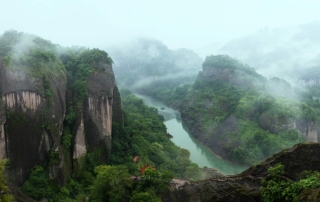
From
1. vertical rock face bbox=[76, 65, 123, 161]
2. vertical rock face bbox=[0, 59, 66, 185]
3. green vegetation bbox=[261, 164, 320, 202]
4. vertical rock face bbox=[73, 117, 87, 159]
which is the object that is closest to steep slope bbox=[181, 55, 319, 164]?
vertical rock face bbox=[76, 65, 123, 161]

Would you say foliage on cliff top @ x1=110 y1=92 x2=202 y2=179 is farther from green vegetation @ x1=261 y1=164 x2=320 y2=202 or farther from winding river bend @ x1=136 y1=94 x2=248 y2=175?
green vegetation @ x1=261 y1=164 x2=320 y2=202

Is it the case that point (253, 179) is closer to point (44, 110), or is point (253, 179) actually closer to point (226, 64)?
point (44, 110)

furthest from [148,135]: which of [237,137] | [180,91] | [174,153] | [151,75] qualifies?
[151,75]

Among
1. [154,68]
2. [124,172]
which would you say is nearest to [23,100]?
[124,172]

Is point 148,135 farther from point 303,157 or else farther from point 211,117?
point 303,157

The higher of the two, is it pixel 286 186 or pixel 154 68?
pixel 154 68

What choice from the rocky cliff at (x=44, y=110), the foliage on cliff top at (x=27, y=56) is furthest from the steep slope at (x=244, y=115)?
the foliage on cliff top at (x=27, y=56)

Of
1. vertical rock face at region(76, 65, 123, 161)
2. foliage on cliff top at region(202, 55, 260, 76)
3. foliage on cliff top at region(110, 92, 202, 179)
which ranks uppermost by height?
foliage on cliff top at region(202, 55, 260, 76)
